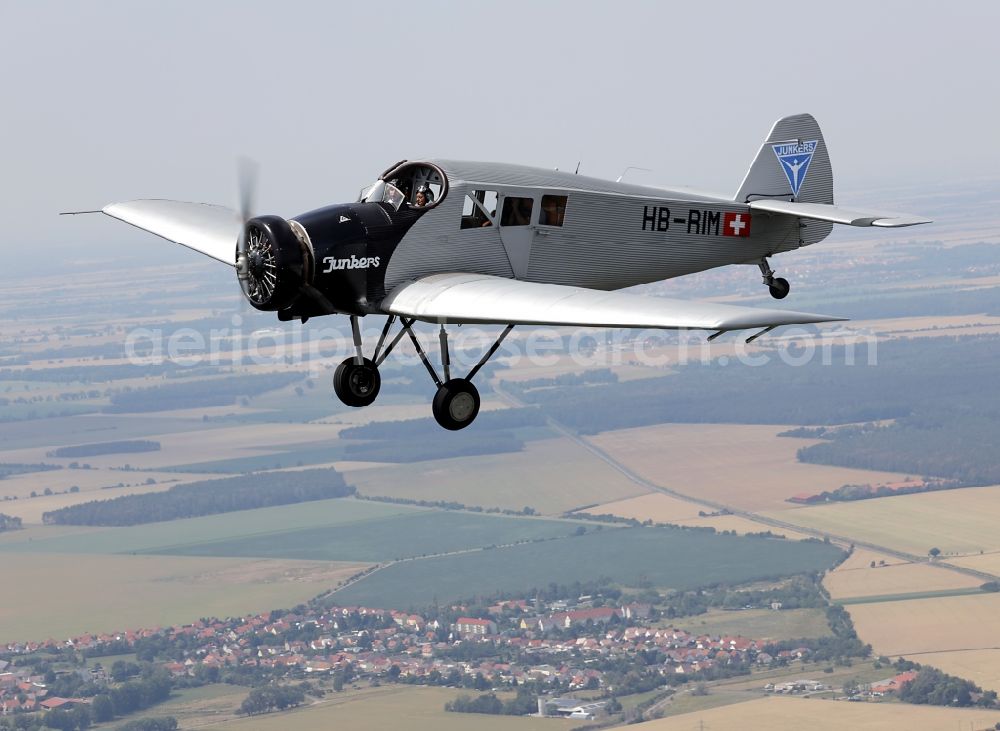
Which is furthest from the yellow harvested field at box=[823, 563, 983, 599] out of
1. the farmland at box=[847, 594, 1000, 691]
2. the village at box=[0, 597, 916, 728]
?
the village at box=[0, 597, 916, 728]

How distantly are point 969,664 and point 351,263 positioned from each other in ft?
472

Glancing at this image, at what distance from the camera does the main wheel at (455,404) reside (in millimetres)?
23141

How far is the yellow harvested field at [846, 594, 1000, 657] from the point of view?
161 metres

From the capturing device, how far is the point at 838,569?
194500 millimetres

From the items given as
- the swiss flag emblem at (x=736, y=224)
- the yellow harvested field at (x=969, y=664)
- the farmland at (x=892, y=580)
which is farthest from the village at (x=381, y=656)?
the swiss flag emblem at (x=736, y=224)

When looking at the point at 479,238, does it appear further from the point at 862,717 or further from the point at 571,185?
the point at 862,717

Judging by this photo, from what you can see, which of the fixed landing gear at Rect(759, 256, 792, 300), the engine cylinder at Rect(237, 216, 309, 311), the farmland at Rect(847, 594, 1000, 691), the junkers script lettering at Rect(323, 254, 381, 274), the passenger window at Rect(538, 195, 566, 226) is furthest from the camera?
the farmland at Rect(847, 594, 1000, 691)

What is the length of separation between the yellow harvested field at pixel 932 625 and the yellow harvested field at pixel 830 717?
8012mm

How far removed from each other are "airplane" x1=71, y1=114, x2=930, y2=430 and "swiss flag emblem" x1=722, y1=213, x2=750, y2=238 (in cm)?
3

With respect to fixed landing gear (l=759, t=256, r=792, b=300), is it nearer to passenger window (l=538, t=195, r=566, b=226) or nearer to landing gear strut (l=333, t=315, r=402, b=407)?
passenger window (l=538, t=195, r=566, b=226)

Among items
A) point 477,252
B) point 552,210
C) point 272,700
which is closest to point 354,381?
point 477,252

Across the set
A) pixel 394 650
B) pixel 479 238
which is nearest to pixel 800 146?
pixel 479 238

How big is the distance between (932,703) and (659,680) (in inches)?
1665

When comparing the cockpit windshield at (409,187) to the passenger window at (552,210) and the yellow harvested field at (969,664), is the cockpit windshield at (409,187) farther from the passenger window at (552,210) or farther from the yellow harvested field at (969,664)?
the yellow harvested field at (969,664)
